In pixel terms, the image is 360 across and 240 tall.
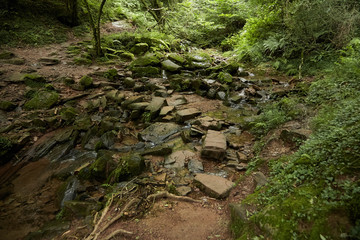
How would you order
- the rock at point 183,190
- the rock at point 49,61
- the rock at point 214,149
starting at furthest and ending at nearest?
the rock at point 49,61 → the rock at point 214,149 → the rock at point 183,190

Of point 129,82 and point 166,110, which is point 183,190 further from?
point 129,82

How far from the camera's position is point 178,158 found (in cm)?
423

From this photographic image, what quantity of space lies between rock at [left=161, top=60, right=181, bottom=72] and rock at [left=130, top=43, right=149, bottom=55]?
2444 millimetres

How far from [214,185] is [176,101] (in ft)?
15.0

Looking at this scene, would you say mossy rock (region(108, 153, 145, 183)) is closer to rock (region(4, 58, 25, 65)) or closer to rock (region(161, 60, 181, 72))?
rock (region(161, 60, 181, 72))

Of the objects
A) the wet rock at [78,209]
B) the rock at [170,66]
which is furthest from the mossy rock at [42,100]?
the rock at [170,66]

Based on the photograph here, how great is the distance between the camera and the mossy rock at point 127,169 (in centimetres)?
363

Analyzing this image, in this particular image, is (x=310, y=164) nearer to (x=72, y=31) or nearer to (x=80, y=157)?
(x=80, y=157)

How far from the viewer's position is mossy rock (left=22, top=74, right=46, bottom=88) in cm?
711

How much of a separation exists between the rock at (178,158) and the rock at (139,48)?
363 inches

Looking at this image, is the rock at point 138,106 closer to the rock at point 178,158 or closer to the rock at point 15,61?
the rock at point 178,158

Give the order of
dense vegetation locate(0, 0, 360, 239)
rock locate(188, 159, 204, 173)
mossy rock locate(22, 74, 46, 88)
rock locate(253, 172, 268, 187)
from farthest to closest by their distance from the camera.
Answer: mossy rock locate(22, 74, 46, 88) → rock locate(188, 159, 204, 173) → rock locate(253, 172, 268, 187) → dense vegetation locate(0, 0, 360, 239)

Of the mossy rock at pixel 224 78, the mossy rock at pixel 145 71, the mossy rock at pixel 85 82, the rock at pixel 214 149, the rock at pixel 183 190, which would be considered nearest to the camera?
the rock at pixel 183 190

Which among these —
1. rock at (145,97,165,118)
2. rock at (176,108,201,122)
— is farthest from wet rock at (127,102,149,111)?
rock at (176,108,201,122)
